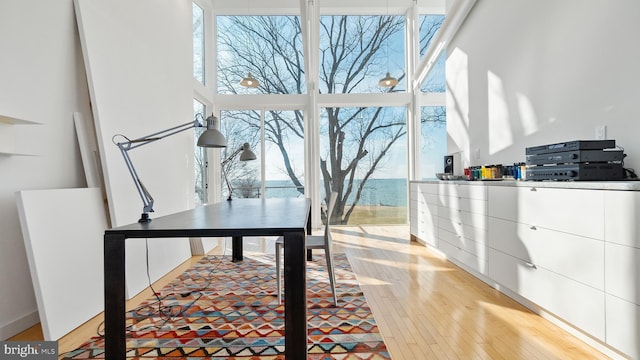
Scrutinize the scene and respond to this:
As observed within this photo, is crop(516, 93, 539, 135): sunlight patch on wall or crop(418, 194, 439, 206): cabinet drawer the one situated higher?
crop(516, 93, 539, 135): sunlight patch on wall

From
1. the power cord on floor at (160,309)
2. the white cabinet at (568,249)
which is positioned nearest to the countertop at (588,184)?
the white cabinet at (568,249)

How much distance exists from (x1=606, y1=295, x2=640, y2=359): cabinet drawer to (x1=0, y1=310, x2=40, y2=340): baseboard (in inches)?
128

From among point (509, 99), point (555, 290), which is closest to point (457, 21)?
point (509, 99)

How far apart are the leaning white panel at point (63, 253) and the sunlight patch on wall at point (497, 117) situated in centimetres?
368

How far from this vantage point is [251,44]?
6.05 meters

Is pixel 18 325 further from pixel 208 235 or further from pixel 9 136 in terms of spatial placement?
pixel 208 235

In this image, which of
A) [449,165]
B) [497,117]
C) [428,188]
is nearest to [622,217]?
[497,117]

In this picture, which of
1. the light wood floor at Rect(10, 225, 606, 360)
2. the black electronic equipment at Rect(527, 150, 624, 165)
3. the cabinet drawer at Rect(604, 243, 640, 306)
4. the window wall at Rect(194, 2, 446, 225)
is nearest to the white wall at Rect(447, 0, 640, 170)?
the black electronic equipment at Rect(527, 150, 624, 165)

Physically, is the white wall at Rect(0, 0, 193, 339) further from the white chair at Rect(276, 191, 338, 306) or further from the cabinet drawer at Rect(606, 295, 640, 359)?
the cabinet drawer at Rect(606, 295, 640, 359)

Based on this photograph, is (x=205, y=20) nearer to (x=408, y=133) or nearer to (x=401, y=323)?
(x=408, y=133)

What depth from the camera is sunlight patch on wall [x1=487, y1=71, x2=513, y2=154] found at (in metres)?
3.24

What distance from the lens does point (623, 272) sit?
4.96 ft

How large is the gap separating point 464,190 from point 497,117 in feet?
2.90

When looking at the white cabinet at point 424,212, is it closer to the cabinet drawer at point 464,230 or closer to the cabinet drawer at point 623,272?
the cabinet drawer at point 464,230
